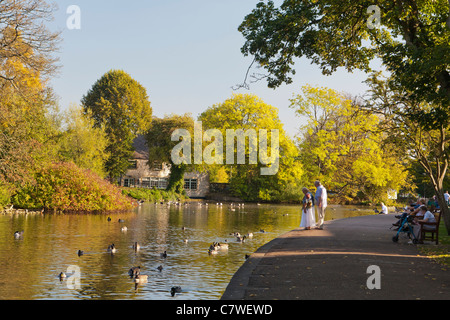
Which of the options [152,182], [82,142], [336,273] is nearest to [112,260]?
[336,273]

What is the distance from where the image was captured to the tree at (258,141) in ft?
199

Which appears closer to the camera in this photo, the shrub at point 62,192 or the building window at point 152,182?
the shrub at point 62,192

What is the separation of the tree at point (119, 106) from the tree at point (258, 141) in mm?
11821

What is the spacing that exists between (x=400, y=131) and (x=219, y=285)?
1365 centimetres

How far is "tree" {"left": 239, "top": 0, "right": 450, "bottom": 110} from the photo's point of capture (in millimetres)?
13750

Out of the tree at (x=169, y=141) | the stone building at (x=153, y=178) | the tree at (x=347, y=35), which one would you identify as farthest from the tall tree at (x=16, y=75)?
the stone building at (x=153, y=178)

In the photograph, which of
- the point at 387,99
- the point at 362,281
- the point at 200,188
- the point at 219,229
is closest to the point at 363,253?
the point at 362,281

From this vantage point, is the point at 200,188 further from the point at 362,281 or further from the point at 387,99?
the point at 362,281

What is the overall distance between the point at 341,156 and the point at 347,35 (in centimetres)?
4521

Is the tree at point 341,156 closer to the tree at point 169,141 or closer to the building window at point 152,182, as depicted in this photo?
the tree at point 169,141

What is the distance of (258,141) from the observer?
6069 cm

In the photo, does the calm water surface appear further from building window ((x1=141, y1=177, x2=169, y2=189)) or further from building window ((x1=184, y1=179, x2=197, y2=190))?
building window ((x1=141, y1=177, x2=169, y2=189))

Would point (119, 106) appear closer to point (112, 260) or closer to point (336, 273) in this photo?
point (112, 260)

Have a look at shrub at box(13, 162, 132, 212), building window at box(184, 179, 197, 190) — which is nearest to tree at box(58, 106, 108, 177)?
shrub at box(13, 162, 132, 212)
